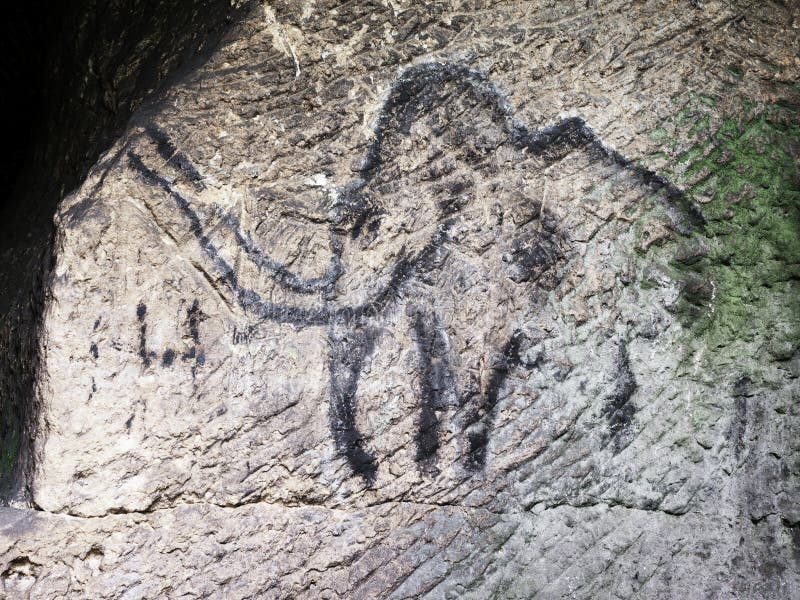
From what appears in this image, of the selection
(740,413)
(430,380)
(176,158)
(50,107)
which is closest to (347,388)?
(430,380)

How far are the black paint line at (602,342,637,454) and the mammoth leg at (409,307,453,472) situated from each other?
28 cm

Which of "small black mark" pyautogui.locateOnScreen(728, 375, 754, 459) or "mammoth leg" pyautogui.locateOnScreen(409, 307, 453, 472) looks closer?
"mammoth leg" pyautogui.locateOnScreen(409, 307, 453, 472)

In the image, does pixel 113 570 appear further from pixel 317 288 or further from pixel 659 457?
pixel 659 457

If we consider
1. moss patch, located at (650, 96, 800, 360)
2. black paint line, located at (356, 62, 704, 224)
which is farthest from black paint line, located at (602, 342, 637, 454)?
black paint line, located at (356, 62, 704, 224)

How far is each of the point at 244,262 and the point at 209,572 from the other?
17.8 inches

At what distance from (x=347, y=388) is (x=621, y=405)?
1.48ft

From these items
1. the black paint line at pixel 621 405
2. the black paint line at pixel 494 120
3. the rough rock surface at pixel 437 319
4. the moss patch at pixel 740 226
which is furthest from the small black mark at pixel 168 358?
the moss patch at pixel 740 226

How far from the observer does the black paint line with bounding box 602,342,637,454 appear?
1.33 meters

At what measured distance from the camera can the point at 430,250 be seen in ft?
4.18

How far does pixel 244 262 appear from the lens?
47.5 inches

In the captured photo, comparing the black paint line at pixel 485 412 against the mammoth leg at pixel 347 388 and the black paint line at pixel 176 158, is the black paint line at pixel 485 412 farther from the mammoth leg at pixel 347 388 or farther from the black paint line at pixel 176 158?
the black paint line at pixel 176 158

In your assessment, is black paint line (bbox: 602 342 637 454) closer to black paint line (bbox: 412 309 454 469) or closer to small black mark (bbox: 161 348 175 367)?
black paint line (bbox: 412 309 454 469)

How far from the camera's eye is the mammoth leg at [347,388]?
4.05 feet

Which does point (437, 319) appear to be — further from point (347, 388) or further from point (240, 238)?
point (240, 238)
